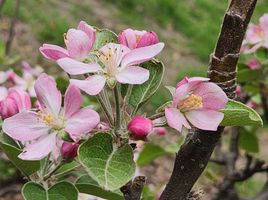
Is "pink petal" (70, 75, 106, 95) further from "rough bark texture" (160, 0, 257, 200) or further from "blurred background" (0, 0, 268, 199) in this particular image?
"blurred background" (0, 0, 268, 199)

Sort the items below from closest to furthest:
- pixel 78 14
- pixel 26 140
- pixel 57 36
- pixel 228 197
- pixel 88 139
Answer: pixel 88 139 → pixel 26 140 → pixel 228 197 → pixel 57 36 → pixel 78 14

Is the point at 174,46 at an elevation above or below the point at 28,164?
below

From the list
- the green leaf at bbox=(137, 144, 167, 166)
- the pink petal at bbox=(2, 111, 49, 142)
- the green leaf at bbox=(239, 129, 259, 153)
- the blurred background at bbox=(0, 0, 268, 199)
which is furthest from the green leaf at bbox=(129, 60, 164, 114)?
the blurred background at bbox=(0, 0, 268, 199)

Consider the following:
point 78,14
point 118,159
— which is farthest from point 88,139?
point 78,14

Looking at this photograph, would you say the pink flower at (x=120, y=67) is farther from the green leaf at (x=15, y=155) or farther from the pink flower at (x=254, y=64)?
the pink flower at (x=254, y=64)

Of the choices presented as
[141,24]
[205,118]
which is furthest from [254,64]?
[141,24]

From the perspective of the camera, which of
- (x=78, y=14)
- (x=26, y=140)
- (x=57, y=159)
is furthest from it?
(x=78, y=14)

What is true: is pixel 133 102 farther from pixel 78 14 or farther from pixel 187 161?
pixel 78 14
